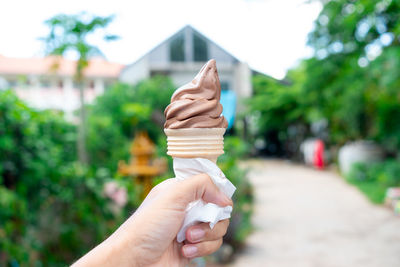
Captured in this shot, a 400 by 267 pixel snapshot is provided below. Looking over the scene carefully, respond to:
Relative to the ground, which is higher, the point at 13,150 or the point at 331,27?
the point at 331,27

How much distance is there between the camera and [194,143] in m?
0.96

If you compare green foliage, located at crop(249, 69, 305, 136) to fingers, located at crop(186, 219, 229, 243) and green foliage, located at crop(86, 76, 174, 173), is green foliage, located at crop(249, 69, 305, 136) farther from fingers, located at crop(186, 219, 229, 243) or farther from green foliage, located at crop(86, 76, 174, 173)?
fingers, located at crop(186, 219, 229, 243)

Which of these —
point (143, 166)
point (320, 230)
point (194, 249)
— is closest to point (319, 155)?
point (320, 230)

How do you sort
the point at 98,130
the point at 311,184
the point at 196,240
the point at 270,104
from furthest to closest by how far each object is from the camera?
1. the point at 270,104
2. the point at 311,184
3. the point at 98,130
4. the point at 196,240

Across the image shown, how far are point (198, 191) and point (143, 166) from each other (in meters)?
4.49

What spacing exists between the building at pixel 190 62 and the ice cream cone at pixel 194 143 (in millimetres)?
2428

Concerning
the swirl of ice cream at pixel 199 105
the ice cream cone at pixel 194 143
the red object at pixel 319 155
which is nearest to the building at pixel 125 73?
the swirl of ice cream at pixel 199 105

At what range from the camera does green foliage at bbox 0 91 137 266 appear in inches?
98.0

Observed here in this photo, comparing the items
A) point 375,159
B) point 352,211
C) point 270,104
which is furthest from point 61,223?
point 270,104

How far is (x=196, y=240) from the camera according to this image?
0.99 metres

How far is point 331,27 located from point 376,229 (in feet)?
13.2

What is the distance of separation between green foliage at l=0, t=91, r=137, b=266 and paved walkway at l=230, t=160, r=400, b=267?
204cm

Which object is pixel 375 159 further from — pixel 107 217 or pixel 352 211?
pixel 107 217

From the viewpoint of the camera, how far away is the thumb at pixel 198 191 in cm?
A: 95
